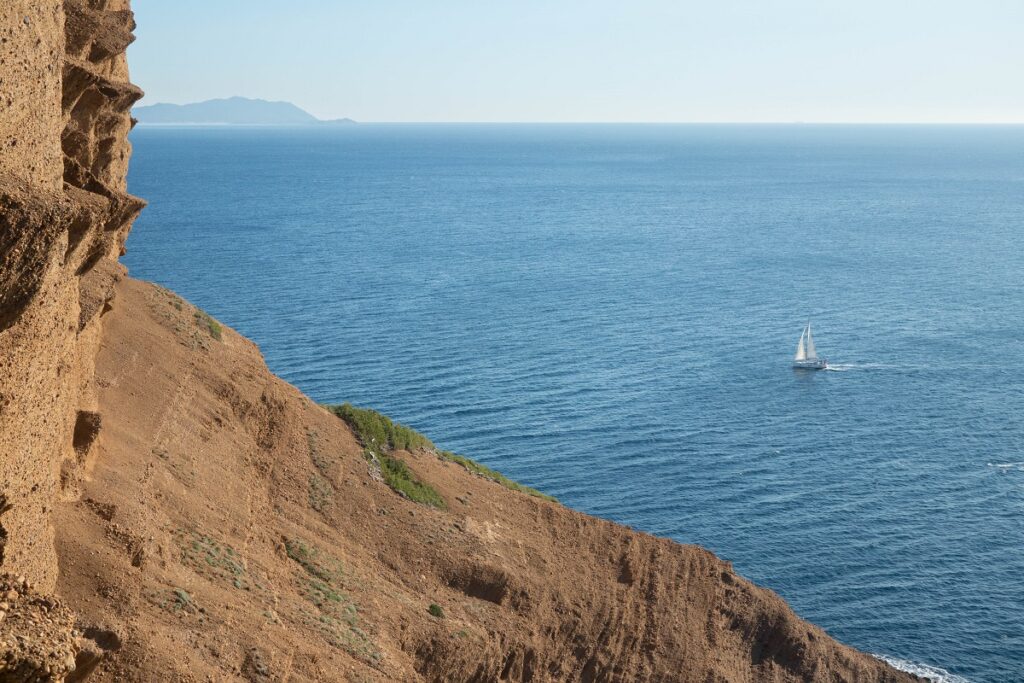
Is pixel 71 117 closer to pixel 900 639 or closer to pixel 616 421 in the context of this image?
pixel 900 639

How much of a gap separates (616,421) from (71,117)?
63.7 meters

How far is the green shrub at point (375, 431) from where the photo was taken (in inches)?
2084

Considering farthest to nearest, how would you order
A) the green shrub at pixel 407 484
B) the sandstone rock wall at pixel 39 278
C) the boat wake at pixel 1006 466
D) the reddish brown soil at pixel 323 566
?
the boat wake at pixel 1006 466, the green shrub at pixel 407 484, the reddish brown soil at pixel 323 566, the sandstone rock wall at pixel 39 278

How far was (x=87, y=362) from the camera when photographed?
35594 millimetres

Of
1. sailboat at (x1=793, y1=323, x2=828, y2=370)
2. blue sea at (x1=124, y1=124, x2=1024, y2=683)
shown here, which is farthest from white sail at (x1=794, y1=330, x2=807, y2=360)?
blue sea at (x1=124, y1=124, x2=1024, y2=683)

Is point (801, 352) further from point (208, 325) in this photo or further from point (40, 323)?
point (40, 323)

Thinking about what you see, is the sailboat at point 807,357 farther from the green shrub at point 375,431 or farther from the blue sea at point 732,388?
the green shrub at point 375,431

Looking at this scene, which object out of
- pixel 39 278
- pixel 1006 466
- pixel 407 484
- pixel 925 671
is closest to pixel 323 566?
pixel 407 484

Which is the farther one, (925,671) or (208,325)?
(925,671)

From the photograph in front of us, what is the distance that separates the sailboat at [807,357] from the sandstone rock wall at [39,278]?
91525 millimetres

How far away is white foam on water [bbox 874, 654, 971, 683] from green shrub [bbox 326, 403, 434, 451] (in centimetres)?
3012

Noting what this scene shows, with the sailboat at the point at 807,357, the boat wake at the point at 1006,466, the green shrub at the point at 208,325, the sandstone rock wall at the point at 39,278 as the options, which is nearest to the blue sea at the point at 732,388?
the boat wake at the point at 1006,466

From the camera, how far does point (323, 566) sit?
1609 inches

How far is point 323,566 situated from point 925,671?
3769 centimetres
